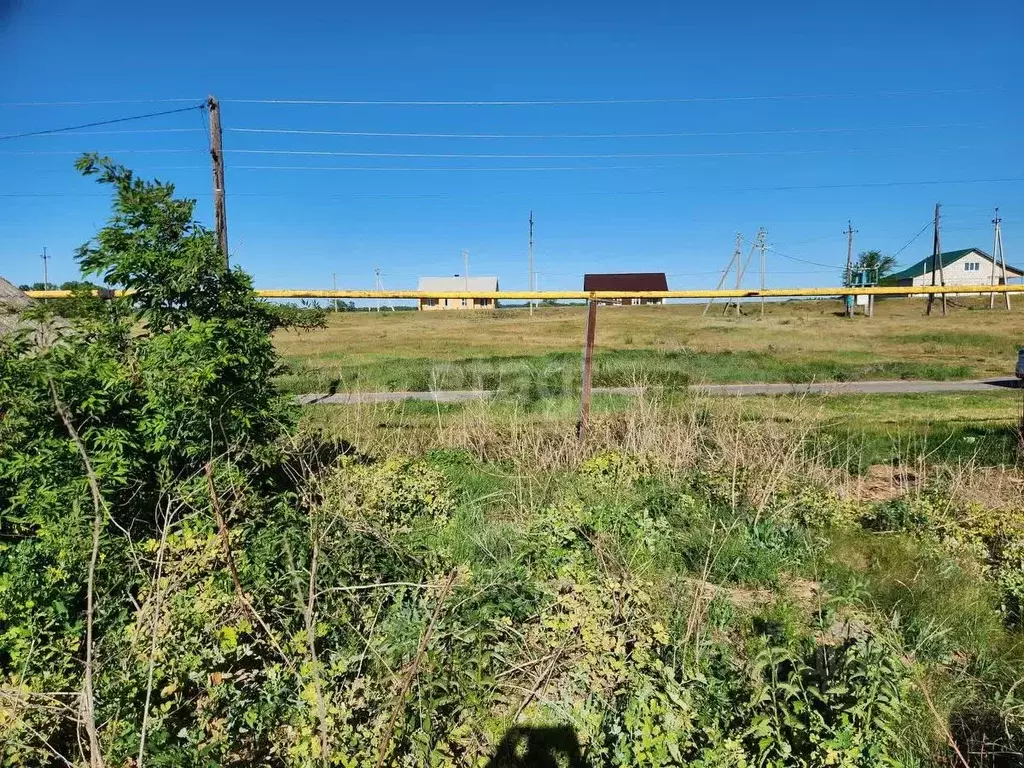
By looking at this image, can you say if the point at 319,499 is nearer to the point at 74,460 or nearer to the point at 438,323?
the point at 74,460

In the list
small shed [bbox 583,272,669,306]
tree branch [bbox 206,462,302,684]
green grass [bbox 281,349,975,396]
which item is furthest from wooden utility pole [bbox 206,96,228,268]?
small shed [bbox 583,272,669,306]

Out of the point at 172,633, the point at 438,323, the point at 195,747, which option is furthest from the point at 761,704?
the point at 438,323

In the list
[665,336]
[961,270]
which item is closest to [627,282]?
[961,270]

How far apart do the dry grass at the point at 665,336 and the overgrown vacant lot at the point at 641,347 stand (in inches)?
1.0

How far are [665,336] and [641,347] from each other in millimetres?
774

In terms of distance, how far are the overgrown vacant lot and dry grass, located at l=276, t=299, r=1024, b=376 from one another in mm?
26

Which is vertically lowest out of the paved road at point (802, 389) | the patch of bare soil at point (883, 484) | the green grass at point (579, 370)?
the patch of bare soil at point (883, 484)

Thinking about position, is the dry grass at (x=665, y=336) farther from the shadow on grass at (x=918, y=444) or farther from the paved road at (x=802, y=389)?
the shadow on grass at (x=918, y=444)

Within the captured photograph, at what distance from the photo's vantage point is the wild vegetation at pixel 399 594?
234 cm

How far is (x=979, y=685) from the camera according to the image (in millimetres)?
2971

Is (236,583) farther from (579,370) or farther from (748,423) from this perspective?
(579,370)

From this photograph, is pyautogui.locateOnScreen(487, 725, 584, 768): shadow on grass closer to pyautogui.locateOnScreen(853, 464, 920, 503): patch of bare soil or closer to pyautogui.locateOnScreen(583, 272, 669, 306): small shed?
pyautogui.locateOnScreen(853, 464, 920, 503): patch of bare soil

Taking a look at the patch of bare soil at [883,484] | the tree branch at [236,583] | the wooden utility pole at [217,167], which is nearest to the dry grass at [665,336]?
the wooden utility pole at [217,167]

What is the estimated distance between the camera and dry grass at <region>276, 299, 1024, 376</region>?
1273 cm
